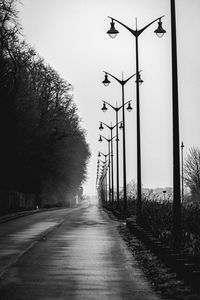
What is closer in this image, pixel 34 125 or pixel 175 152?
pixel 175 152

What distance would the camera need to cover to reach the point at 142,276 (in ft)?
46.7

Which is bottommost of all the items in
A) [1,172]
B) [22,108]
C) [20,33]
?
[1,172]

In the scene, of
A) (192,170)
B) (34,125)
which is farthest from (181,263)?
(192,170)

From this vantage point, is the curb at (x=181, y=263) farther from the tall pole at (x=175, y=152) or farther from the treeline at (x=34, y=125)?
the treeline at (x=34, y=125)

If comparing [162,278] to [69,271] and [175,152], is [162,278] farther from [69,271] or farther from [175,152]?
[175,152]

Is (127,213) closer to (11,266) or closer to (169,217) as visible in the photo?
(169,217)

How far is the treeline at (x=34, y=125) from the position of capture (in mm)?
45656

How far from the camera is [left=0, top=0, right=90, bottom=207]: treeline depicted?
45.7 metres

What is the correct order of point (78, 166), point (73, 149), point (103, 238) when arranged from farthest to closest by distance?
point (78, 166) < point (73, 149) < point (103, 238)

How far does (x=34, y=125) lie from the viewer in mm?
55625

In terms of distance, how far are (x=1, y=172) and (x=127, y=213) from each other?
13554mm

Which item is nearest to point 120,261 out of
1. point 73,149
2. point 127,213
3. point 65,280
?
point 65,280

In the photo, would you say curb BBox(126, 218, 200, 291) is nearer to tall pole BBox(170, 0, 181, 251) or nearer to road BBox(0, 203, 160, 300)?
tall pole BBox(170, 0, 181, 251)

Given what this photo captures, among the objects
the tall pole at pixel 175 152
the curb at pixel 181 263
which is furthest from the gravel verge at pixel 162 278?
the tall pole at pixel 175 152
